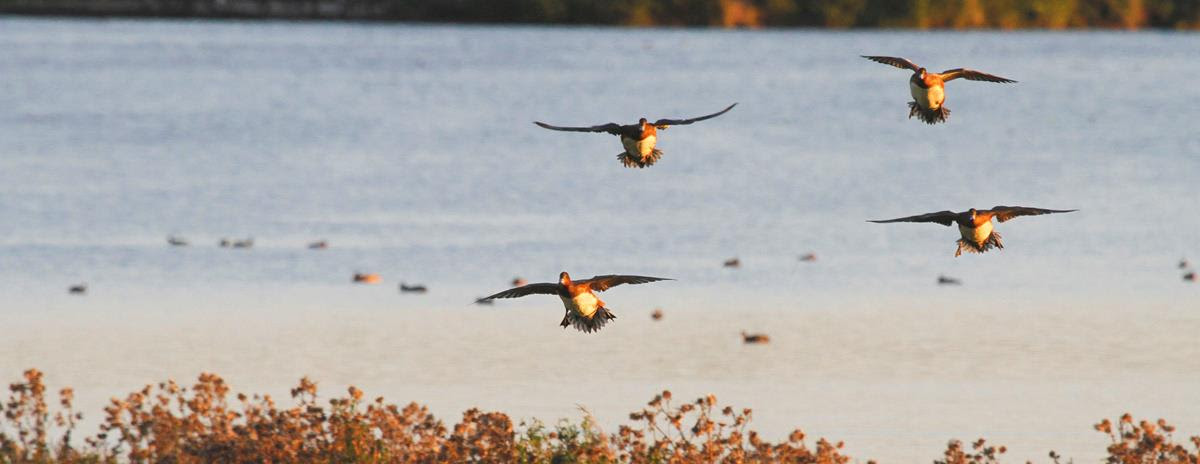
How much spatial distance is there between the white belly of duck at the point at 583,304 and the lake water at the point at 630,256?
8961 mm

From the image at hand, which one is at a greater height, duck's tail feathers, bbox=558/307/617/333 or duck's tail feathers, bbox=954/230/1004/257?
duck's tail feathers, bbox=954/230/1004/257

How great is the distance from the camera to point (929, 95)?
9234 millimetres

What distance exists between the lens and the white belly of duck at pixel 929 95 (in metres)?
9.22

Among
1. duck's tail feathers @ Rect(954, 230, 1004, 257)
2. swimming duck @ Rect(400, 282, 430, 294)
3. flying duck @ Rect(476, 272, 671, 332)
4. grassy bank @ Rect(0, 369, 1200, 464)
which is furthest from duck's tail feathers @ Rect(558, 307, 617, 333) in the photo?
swimming duck @ Rect(400, 282, 430, 294)

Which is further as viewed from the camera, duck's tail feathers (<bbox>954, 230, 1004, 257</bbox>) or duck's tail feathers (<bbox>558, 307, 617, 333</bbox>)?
duck's tail feathers (<bbox>954, 230, 1004, 257</bbox>)

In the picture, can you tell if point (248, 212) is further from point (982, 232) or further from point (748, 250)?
point (982, 232)

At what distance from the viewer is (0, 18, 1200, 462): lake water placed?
21047 mm

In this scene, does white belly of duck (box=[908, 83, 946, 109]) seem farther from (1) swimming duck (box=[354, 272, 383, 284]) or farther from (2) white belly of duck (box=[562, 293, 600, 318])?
(1) swimming duck (box=[354, 272, 383, 284])

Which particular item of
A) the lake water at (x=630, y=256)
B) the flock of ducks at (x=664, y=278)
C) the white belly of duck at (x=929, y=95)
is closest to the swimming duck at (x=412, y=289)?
the lake water at (x=630, y=256)

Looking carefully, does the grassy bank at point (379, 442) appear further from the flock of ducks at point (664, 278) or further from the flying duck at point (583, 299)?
the flying duck at point (583, 299)

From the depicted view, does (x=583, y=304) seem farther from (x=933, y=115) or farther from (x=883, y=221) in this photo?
(x=933, y=115)

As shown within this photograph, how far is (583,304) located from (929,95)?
5.87 ft

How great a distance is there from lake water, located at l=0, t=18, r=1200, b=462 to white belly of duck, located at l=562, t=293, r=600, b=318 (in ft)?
29.4

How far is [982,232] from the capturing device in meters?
Result: 9.23
